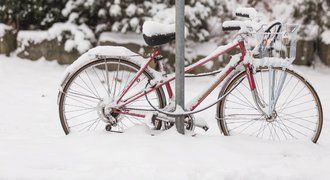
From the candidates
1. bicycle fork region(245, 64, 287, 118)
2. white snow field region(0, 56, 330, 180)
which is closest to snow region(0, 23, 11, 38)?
white snow field region(0, 56, 330, 180)

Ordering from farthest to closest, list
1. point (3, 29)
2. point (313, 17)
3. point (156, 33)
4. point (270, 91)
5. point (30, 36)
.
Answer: point (3, 29) → point (30, 36) → point (313, 17) → point (270, 91) → point (156, 33)

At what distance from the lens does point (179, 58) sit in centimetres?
356

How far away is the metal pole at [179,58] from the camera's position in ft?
11.4

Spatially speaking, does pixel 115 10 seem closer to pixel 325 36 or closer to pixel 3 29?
pixel 3 29

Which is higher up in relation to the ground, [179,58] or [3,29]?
[3,29]

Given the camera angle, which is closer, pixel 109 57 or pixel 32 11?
pixel 109 57

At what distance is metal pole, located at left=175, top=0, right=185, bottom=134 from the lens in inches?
137

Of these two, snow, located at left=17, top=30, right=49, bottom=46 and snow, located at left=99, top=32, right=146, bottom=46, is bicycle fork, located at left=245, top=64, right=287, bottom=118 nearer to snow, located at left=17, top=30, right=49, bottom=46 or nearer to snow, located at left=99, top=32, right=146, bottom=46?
snow, located at left=99, top=32, right=146, bottom=46

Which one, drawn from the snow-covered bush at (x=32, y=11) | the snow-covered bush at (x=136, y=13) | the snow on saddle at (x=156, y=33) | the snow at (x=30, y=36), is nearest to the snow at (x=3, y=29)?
the snow-covered bush at (x=32, y=11)

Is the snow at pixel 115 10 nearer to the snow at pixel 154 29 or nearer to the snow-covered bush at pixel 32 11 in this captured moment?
the snow-covered bush at pixel 32 11

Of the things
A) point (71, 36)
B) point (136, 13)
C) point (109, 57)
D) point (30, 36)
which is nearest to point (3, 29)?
point (30, 36)

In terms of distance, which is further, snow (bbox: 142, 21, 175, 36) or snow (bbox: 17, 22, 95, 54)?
snow (bbox: 17, 22, 95, 54)

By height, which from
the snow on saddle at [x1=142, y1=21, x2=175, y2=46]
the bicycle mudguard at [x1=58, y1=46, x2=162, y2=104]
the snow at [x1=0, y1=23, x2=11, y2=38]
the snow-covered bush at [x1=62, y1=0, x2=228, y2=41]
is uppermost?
the snow-covered bush at [x1=62, y1=0, x2=228, y2=41]

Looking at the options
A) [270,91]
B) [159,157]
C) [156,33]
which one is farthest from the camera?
[270,91]
